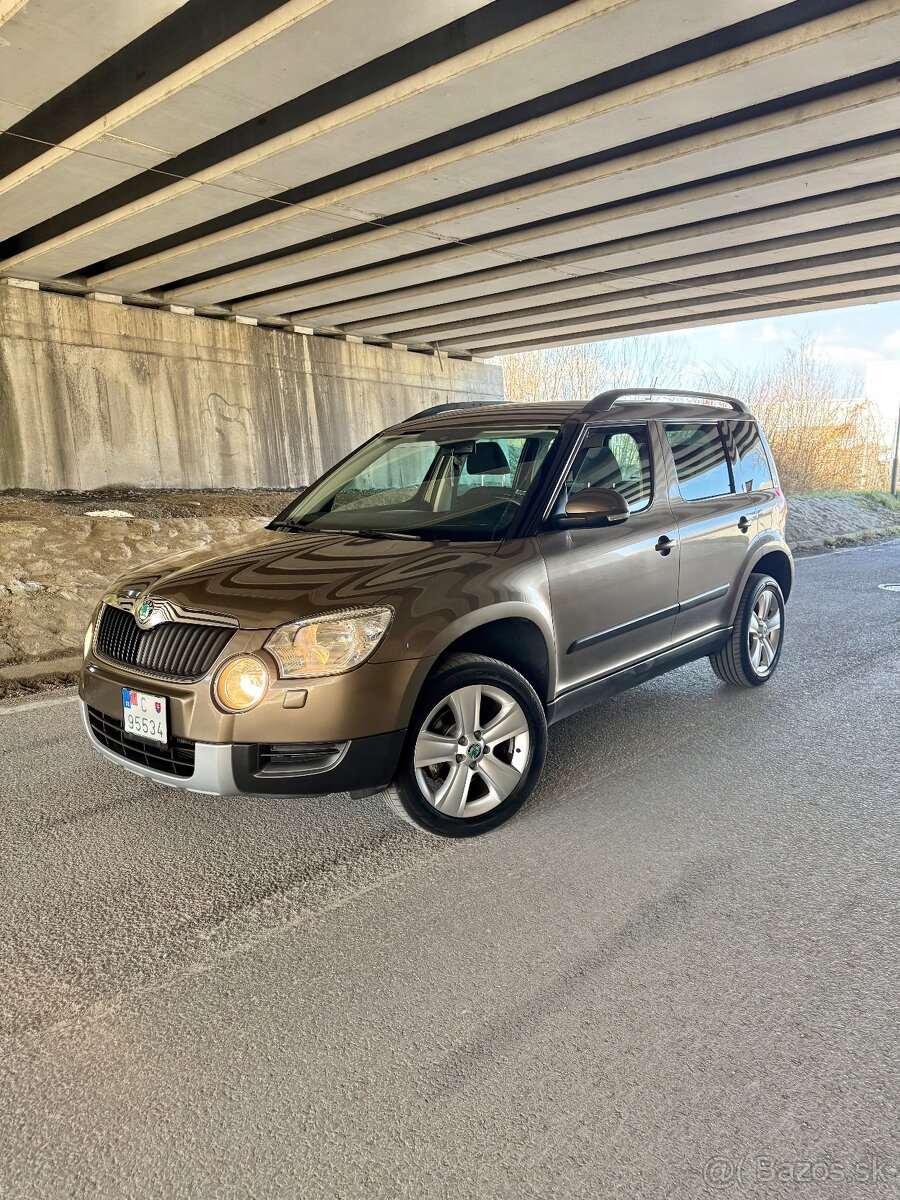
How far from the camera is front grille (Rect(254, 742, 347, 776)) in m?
3.06

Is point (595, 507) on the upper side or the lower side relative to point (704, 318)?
lower

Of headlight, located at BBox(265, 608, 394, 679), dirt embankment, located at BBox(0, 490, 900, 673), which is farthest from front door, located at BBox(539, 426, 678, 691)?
dirt embankment, located at BBox(0, 490, 900, 673)

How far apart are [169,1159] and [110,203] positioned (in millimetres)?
14090

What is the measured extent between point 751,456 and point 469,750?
3292 millimetres

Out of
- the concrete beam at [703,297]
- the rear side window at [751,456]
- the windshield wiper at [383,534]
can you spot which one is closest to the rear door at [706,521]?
the rear side window at [751,456]

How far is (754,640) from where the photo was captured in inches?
214

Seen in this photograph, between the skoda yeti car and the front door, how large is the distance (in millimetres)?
12

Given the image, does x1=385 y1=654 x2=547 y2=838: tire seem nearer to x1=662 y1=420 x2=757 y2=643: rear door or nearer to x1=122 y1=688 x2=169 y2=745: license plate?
x1=122 y1=688 x2=169 y2=745: license plate

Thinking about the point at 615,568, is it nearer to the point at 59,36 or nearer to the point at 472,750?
the point at 472,750

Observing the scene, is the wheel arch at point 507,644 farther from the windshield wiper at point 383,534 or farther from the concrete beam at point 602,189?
the concrete beam at point 602,189

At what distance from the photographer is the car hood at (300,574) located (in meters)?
3.15

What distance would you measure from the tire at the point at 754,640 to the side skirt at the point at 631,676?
0.36 feet

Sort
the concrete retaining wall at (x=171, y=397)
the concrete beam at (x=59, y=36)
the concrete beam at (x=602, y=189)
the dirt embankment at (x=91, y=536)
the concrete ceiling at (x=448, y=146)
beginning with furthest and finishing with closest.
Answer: the concrete retaining wall at (x=171, y=397)
the concrete beam at (x=602, y=189)
the concrete ceiling at (x=448, y=146)
the dirt embankment at (x=91, y=536)
the concrete beam at (x=59, y=36)

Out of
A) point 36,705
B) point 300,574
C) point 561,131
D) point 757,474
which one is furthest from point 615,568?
point 561,131
